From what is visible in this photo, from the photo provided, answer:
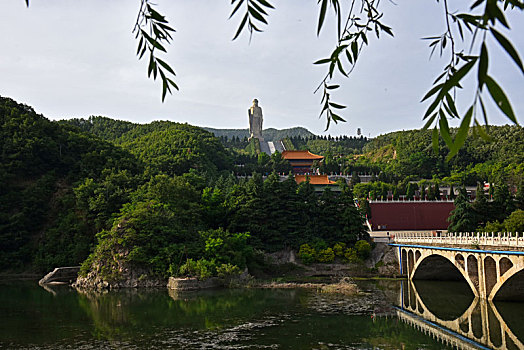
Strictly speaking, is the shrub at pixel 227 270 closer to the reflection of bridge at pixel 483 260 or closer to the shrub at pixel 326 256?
the shrub at pixel 326 256

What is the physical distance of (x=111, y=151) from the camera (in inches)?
1447

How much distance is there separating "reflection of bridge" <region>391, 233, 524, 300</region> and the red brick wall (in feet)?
Answer: 29.3

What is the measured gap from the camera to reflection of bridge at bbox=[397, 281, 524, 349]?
12.9 meters

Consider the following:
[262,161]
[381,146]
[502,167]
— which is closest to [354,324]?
[502,167]

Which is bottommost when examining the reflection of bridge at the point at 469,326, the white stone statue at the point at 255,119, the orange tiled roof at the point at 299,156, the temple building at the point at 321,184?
the reflection of bridge at the point at 469,326

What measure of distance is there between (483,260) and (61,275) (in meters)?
20.5

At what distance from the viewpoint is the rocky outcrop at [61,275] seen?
82.0 feet

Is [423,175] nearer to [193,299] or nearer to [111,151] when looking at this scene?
[111,151]

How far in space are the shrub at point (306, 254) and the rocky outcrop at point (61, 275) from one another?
12.4 m

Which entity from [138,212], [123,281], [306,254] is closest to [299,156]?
[306,254]

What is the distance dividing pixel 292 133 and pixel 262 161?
327 ft

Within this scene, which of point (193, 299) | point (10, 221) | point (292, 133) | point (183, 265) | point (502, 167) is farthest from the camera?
point (292, 133)

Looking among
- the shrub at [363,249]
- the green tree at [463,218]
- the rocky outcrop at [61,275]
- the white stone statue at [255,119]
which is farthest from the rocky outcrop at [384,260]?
the white stone statue at [255,119]

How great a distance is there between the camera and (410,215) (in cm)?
3484
